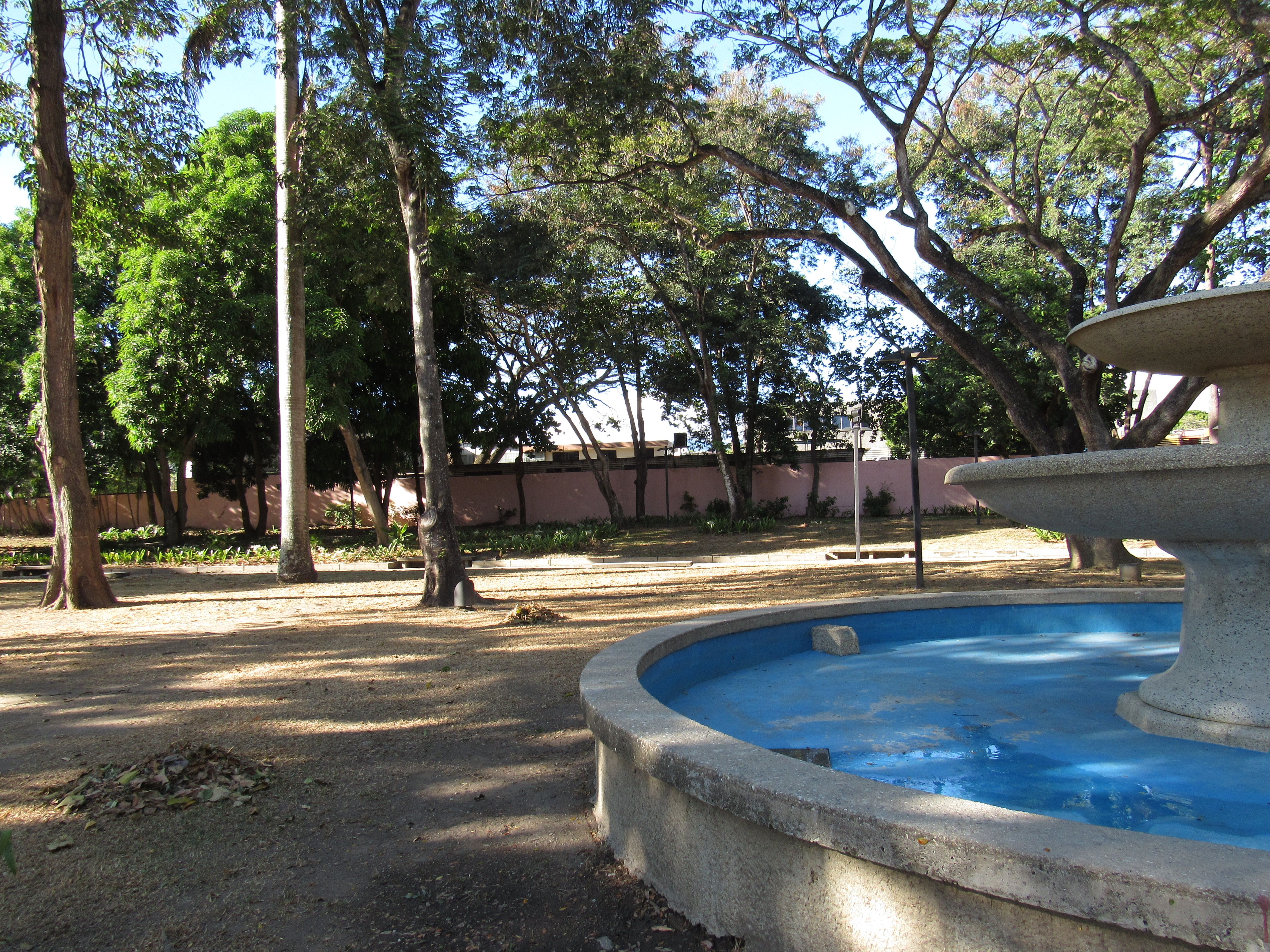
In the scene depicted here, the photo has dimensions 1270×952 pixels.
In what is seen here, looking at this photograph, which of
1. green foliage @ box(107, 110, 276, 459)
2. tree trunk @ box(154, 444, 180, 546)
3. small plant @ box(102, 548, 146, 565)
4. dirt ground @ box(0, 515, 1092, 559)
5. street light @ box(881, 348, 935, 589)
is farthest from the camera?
tree trunk @ box(154, 444, 180, 546)

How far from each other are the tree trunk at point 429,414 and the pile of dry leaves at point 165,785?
5.57 metres

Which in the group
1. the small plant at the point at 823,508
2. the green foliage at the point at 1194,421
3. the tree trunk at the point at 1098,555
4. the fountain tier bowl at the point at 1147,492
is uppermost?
the green foliage at the point at 1194,421

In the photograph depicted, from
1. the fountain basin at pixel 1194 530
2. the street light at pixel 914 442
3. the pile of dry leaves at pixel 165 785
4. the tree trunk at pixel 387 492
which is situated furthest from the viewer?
the tree trunk at pixel 387 492

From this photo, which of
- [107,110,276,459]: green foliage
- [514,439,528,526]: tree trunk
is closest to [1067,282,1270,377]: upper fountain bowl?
[107,110,276,459]: green foliage

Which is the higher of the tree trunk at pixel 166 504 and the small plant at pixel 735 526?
the tree trunk at pixel 166 504

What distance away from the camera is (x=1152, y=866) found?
177 centimetres

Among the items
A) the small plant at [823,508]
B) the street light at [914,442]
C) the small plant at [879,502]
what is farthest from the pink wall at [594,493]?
the street light at [914,442]

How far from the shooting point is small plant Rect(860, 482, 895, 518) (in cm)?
2508

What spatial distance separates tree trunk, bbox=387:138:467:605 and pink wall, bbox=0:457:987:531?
1754 cm

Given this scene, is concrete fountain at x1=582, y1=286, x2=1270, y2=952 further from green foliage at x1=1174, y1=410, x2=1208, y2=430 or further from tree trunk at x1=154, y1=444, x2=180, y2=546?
green foliage at x1=1174, y1=410, x2=1208, y2=430

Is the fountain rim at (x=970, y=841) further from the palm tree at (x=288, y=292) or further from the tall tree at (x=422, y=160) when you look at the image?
the palm tree at (x=288, y=292)

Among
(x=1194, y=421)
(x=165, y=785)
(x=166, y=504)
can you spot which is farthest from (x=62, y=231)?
(x=1194, y=421)

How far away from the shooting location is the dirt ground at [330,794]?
2.67 meters

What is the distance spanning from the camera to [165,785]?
364 centimetres
